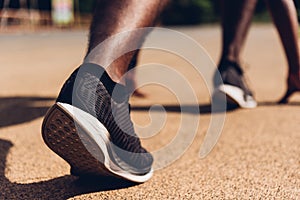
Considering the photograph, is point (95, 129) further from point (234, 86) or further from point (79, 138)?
point (234, 86)

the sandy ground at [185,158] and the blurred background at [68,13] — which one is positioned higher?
the sandy ground at [185,158]

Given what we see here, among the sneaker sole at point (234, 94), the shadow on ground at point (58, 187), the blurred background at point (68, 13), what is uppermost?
the shadow on ground at point (58, 187)

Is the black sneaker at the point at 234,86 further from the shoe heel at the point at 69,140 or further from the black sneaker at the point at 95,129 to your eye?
the shoe heel at the point at 69,140

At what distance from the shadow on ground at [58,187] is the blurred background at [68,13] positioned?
16685mm

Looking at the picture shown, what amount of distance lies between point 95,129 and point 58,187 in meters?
0.25

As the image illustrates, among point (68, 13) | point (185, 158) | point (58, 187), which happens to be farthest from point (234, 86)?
point (68, 13)

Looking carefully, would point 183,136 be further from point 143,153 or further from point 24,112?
point 24,112

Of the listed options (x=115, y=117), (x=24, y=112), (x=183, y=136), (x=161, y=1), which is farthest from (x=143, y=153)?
(x=24, y=112)

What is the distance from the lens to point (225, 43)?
213 centimetres

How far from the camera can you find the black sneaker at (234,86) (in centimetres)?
190

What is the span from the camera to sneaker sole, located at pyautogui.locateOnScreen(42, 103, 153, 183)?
0.95 m

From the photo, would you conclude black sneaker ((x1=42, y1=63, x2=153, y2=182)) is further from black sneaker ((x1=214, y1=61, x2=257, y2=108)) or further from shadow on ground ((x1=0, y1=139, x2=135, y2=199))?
black sneaker ((x1=214, y1=61, x2=257, y2=108))

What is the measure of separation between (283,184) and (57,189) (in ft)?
1.85

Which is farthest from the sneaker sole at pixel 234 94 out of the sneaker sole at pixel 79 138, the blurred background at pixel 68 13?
the blurred background at pixel 68 13
